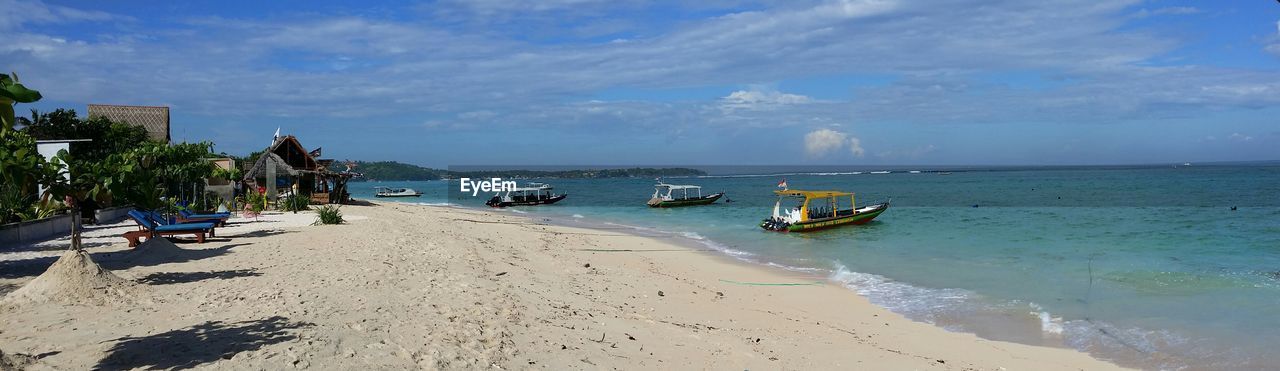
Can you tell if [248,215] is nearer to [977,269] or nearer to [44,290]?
[44,290]

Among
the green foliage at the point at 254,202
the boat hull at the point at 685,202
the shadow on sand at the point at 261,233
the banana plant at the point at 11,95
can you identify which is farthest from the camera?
the boat hull at the point at 685,202

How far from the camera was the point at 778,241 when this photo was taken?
922 inches

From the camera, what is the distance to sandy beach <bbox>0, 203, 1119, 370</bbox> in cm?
533

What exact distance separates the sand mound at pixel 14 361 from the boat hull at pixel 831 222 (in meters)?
23.1

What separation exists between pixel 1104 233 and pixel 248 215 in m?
28.2

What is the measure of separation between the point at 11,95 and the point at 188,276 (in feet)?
20.5

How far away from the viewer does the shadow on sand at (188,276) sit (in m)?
8.14

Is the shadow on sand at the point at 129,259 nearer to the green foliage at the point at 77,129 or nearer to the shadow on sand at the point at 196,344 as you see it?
the shadow on sand at the point at 196,344

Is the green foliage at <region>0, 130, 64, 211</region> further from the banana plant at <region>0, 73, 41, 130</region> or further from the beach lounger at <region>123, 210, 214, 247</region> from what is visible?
the beach lounger at <region>123, 210, 214, 247</region>

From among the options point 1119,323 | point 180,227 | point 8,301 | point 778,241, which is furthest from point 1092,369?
point 778,241

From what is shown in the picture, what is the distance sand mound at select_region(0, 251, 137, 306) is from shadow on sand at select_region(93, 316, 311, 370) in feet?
5.44

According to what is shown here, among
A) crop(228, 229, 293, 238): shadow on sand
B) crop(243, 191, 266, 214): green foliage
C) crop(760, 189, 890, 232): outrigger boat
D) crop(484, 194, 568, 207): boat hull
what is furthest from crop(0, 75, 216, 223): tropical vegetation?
crop(484, 194, 568, 207): boat hull

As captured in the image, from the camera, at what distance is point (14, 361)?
14.6ft

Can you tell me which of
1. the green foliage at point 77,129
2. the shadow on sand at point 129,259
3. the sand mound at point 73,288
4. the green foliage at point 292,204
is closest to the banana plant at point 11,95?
the sand mound at point 73,288
